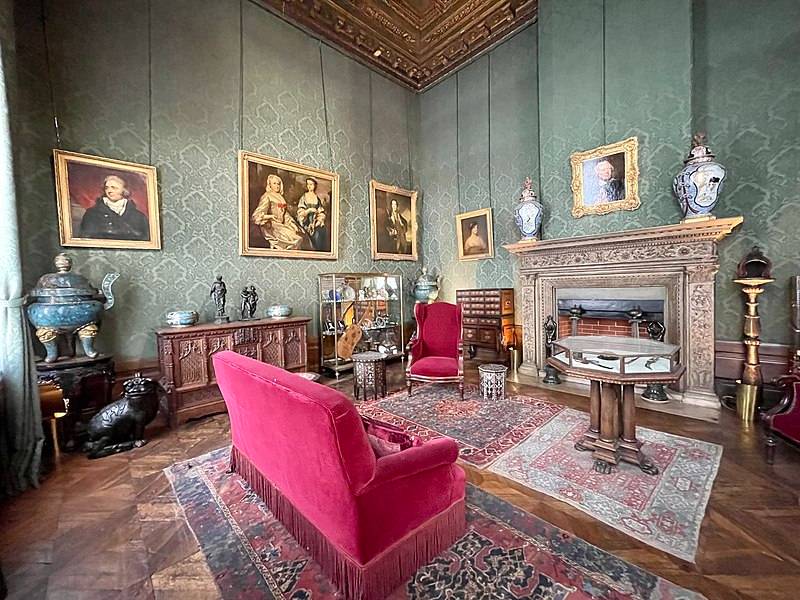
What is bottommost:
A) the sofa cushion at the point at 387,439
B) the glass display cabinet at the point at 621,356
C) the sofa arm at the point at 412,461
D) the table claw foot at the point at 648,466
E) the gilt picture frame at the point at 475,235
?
the table claw foot at the point at 648,466

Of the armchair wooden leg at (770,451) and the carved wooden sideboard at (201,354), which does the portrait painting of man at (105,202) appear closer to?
the carved wooden sideboard at (201,354)

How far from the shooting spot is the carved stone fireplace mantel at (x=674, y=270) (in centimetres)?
398

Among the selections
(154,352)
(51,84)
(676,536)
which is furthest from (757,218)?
(51,84)

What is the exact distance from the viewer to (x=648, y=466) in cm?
263

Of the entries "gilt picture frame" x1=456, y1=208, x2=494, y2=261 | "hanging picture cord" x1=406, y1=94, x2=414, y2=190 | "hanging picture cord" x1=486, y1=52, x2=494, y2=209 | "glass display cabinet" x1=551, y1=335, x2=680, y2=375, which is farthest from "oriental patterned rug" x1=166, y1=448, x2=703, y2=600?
"hanging picture cord" x1=406, y1=94, x2=414, y2=190

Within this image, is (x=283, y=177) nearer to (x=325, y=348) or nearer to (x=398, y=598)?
(x=325, y=348)

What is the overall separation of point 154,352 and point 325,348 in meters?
2.42

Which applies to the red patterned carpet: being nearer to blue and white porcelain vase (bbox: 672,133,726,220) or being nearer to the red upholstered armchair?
the red upholstered armchair

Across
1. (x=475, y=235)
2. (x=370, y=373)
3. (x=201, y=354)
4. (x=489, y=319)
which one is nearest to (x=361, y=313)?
(x=370, y=373)

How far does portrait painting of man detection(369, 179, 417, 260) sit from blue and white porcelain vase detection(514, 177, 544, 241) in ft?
8.64

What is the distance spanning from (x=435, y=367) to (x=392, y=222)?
12.4ft

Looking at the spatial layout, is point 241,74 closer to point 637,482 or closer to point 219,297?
point 219,297

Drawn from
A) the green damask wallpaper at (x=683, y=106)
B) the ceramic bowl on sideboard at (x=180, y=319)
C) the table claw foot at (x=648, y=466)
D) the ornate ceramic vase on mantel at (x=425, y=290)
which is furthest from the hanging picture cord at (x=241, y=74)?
the table claw foot at (x=648, y=466)

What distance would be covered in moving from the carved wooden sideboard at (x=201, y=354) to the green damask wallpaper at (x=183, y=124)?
71cm
